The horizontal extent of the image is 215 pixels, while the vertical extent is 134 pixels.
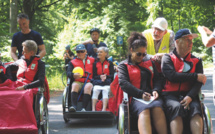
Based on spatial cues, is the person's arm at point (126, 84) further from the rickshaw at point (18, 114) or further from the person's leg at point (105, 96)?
the person's leg at point (105, 96)

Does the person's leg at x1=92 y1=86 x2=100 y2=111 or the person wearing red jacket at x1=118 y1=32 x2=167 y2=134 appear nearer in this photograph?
the person wearing red jacket at x1=118 y1=32 x2=167 y2=134

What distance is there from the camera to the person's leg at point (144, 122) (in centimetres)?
432

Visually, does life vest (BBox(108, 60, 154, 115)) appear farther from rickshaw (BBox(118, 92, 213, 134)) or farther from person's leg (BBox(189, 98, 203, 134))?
person's leg (BBox(189, 98, 203, 134))

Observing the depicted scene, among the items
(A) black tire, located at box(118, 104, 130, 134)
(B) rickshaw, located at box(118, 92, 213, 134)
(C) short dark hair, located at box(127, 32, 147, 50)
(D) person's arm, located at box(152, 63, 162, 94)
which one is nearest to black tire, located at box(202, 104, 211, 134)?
(B) rickshaw, located at box(118, 92, 213, 134)

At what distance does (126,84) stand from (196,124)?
39.6 inches

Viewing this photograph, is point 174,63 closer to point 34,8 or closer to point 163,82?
point 163,82

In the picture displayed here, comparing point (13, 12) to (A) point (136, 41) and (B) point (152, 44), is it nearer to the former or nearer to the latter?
(B) point (152, 44)

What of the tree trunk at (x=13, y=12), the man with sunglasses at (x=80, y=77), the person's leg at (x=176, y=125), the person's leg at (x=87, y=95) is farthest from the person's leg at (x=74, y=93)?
the tree trunk at (x=13, y=12)

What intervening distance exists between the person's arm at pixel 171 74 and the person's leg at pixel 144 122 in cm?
58

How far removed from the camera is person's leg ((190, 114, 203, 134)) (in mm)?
4336

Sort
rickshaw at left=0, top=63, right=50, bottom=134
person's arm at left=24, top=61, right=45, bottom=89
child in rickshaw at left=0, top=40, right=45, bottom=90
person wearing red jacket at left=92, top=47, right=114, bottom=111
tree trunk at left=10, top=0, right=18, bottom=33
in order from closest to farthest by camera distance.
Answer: rickshaw at left=0, top=63, right=50, bottom=134, person's arm at left=24, top=61, right=45, bottom=89, child in rickshaw at left=0, top=40, right=45, bottom=90, person wearing red jacket at left=92, top=47, right=114, bottom=111, tree trunk at left=10, top=0, right=18, bottom=33

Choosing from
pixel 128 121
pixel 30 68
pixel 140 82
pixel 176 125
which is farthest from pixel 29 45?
pixel 176 125

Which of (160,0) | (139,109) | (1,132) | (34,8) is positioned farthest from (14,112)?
(160,0)

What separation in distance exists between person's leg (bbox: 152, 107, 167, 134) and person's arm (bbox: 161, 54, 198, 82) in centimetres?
49
